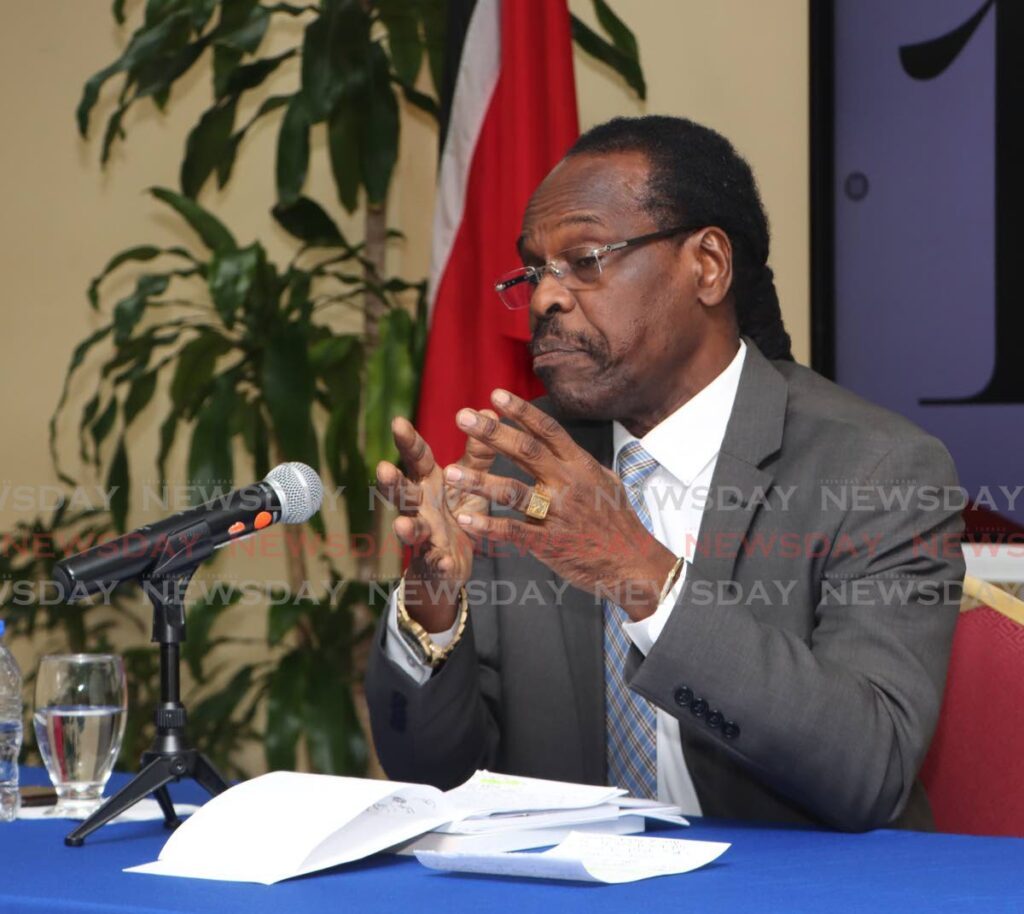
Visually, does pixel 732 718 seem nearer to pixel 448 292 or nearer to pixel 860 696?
pixel 860 696

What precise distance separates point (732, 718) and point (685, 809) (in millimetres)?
377

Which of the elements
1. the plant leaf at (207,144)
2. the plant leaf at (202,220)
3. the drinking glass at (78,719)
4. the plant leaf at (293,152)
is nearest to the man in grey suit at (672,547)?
the drinking glass at (78,719)

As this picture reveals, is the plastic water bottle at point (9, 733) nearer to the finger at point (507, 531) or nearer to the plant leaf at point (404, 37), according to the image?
the finger at point (507, 531)

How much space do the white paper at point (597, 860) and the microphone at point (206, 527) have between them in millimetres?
382

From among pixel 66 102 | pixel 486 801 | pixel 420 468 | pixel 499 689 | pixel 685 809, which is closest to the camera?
pixel 486 801

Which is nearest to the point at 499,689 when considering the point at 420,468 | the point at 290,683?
the point at 420,468

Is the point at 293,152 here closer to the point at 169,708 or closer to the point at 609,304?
the point at 609,304

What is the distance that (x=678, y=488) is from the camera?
181cm

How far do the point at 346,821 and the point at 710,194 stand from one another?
1.08 meters

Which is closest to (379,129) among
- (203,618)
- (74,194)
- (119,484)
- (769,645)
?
(119,484)

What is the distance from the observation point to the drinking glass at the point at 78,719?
4.86 ft

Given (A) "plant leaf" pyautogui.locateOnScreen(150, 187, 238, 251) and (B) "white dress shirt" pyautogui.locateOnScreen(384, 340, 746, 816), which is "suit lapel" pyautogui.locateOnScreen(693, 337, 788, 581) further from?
(A) "plant leaf" pyautogui.locateOnScreen(150, 187, 238, 251)

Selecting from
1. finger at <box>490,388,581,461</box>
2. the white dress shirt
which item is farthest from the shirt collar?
finger at <box>490,388,581,461</box>

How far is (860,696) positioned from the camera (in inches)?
56.9
